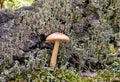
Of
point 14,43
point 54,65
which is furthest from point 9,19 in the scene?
point 54,65

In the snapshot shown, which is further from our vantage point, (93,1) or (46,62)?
(93,1)

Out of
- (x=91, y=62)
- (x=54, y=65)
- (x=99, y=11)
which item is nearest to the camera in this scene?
(x=54, y=65)

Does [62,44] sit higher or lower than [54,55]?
higher

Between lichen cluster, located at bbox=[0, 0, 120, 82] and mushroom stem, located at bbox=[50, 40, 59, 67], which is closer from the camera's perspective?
lichen cluster, located at bbox=[0, 0, 120, 82]

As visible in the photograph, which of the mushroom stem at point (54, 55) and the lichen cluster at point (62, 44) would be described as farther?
the mushroom stem at point (54, 55)

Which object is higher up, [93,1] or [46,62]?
[93,1]

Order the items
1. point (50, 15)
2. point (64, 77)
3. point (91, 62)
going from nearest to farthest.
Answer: point (64, 77), point (91, 62), point (50, 15)

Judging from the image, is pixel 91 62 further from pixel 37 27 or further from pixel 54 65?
pixel 37 27

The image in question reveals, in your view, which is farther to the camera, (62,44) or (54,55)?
(62,44)
